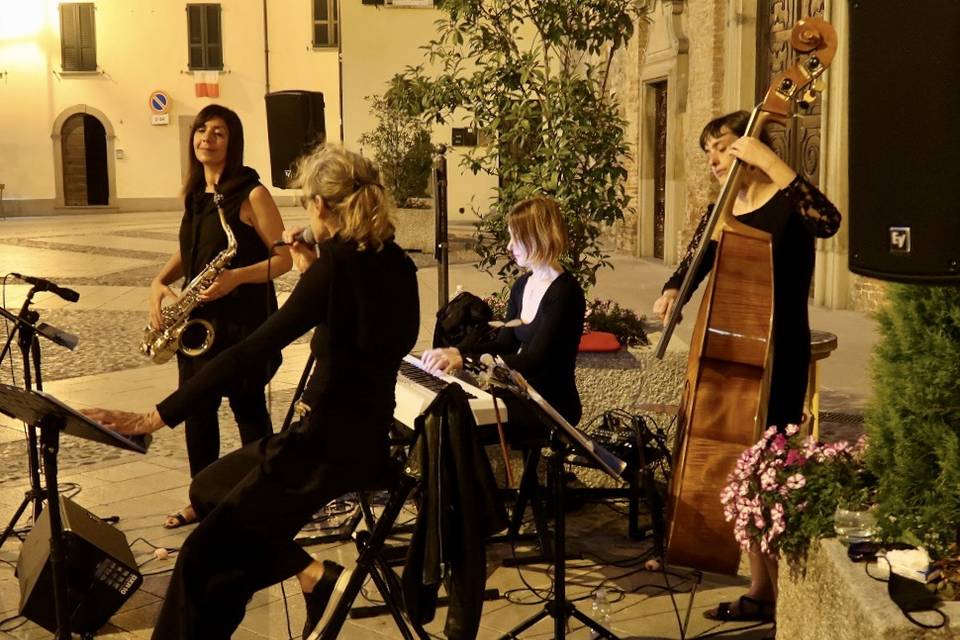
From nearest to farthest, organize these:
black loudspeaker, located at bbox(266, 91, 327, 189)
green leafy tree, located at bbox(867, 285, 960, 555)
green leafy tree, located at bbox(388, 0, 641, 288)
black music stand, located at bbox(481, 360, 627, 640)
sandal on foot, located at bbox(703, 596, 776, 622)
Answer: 1. green leafy tree, located at bbox(867, 285, 960, 555)
2. black music stand, located at bbox(481, 360, 627, 640)
3. sandal on foot, located at bbox(703, 596, 776, 622)
4. green leafy tree, located at bbox(388, 0, 641, 288)
5. black loudspeaker, located at bbox(266, 91, 327, 189)

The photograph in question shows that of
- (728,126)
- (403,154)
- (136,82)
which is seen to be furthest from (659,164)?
(136,82)

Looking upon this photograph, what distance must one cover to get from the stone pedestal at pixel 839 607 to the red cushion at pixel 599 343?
101 inches

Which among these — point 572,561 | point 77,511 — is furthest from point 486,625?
point 77,511

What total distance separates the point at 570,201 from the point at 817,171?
650cm

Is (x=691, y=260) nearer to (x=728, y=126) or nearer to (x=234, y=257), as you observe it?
(x=728, y=126)

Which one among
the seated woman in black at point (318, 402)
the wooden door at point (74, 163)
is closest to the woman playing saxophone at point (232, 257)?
the seated woman in black at point (318, 402)

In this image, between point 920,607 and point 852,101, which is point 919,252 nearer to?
point 852,101

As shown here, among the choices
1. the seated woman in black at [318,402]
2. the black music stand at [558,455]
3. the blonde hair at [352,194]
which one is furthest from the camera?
the blonde hair at [352,194]

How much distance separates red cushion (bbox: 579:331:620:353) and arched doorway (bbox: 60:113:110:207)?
33.2m

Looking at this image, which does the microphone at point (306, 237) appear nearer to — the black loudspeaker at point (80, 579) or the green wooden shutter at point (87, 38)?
the black loudspeaker at point (80, 579)

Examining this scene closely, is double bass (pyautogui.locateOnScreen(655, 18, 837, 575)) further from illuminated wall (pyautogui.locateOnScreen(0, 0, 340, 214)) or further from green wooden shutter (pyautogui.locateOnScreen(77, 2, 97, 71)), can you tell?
green wooden shutter (pyautogui.locateOnScreen(77, 2, 97, 71))

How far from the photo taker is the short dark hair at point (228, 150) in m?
5.53

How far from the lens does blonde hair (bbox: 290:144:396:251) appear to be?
3.76 meters

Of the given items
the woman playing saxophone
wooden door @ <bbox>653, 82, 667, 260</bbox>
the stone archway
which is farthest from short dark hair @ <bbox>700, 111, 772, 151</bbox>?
the stone archway
